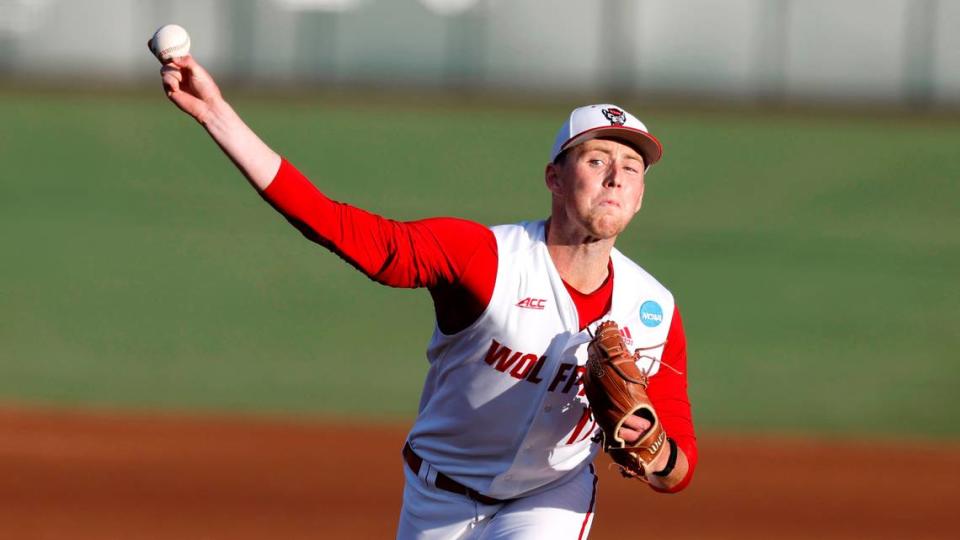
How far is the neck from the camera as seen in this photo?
14.1 feet

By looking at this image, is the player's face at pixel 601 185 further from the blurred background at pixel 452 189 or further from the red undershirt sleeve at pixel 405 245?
the blurred background at pixel 452 189

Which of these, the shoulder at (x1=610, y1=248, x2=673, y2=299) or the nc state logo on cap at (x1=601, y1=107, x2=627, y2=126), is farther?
the shoulder at (x1=610, y1=248, x2=673, y2=299)

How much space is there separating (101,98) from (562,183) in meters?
10.5

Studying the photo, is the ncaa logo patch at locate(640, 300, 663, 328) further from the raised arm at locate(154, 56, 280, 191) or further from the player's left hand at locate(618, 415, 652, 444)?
the raised arm at locate(154, 56, 280, 191)

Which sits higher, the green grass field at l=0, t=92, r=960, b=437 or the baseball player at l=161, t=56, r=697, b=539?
the green grass field at l=0, t=92, r=960, b=437

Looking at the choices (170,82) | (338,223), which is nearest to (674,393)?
(338,223)

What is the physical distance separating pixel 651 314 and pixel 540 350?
1.59ft

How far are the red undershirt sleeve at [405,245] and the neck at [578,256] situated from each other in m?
0.27

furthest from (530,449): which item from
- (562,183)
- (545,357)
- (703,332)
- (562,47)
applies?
(562,47)

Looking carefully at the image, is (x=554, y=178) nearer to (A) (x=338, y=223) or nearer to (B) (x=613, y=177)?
(B) (x=613, y=177)

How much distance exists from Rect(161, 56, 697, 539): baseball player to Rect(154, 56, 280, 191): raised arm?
0.54 m

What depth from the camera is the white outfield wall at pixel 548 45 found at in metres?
13.6

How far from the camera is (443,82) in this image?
547 inches

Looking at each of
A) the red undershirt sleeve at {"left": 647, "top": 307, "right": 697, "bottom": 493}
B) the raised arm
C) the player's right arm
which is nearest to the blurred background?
the red undershirt sleeve at {"left": 647, "top": 307, "right": 697, "bottom": 493}
